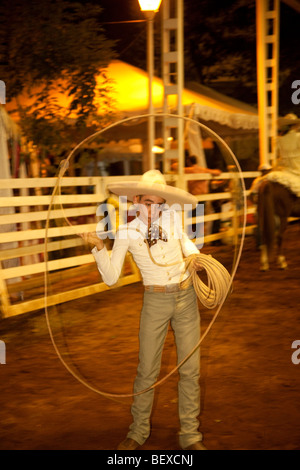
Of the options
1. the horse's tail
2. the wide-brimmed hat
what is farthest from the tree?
the wide-brimmed hat

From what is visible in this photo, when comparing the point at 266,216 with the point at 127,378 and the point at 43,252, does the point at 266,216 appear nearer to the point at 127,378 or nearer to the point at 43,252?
the point at 43,252

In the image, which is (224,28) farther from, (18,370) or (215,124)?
(18,370)

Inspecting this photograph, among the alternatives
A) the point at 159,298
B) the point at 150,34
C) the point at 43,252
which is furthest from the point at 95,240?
the point at 150,34

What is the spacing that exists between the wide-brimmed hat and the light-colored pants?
22.3 inches

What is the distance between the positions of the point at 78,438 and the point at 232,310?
3536mm

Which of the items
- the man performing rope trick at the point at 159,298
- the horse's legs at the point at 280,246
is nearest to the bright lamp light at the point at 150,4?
the horse's legs at the point at 280,246

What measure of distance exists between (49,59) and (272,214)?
4.10 meters

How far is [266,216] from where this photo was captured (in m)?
9.42

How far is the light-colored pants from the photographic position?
146 inches

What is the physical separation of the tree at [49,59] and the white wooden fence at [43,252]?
4.07ft

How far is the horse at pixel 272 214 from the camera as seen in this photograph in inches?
365

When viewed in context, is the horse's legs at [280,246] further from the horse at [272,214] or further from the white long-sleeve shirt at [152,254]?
the white long-sleeve shirt at [152,254]

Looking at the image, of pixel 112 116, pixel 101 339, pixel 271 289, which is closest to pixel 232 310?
pixel 271 289

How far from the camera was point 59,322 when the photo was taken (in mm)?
6996
